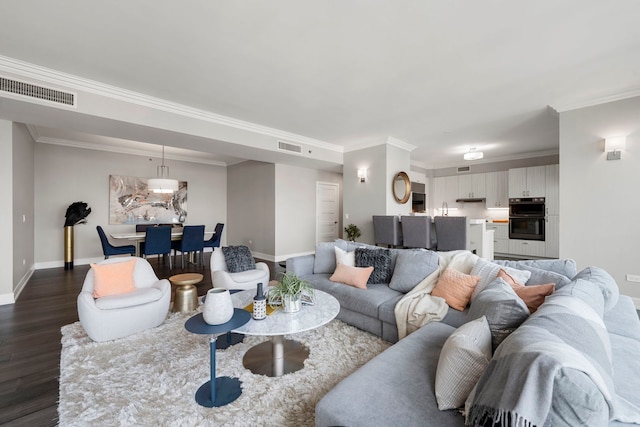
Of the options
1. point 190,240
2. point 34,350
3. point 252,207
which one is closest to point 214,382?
point 34,350

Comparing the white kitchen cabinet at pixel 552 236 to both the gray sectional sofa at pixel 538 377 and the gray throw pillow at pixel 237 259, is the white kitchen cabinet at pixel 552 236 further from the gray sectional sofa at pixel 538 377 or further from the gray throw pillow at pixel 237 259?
the gray throw pillow at pixel 237 259

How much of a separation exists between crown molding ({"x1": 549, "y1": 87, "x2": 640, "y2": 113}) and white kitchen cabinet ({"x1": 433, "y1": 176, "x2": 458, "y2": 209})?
15.3ft

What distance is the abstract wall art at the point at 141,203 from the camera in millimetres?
6699

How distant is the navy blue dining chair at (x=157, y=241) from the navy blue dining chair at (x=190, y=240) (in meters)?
0.31

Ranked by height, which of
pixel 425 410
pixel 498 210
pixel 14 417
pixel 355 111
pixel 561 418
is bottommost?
pixel 14 417

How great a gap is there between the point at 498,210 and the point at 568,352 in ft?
27.4

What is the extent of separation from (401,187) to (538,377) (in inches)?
218

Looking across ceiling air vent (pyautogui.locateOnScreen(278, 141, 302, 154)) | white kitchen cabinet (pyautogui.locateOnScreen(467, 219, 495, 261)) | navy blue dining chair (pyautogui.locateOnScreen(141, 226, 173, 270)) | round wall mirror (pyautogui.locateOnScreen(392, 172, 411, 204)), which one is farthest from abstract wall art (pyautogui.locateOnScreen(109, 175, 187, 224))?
white kitchen cabinet (pyautogui.locateOnScreen(467, 219, 495, 261))

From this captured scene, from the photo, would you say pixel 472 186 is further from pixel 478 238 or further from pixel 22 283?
pixel 22 283

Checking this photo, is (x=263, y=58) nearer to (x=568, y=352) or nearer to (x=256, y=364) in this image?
(x=256, y=364)

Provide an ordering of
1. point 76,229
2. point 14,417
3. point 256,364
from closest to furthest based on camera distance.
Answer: point 14,417
point 256,364
point 76,229

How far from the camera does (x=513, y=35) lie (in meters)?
2.47

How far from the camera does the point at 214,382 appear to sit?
1.80 metres

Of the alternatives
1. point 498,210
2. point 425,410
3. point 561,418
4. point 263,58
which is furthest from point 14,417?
point 498,210
